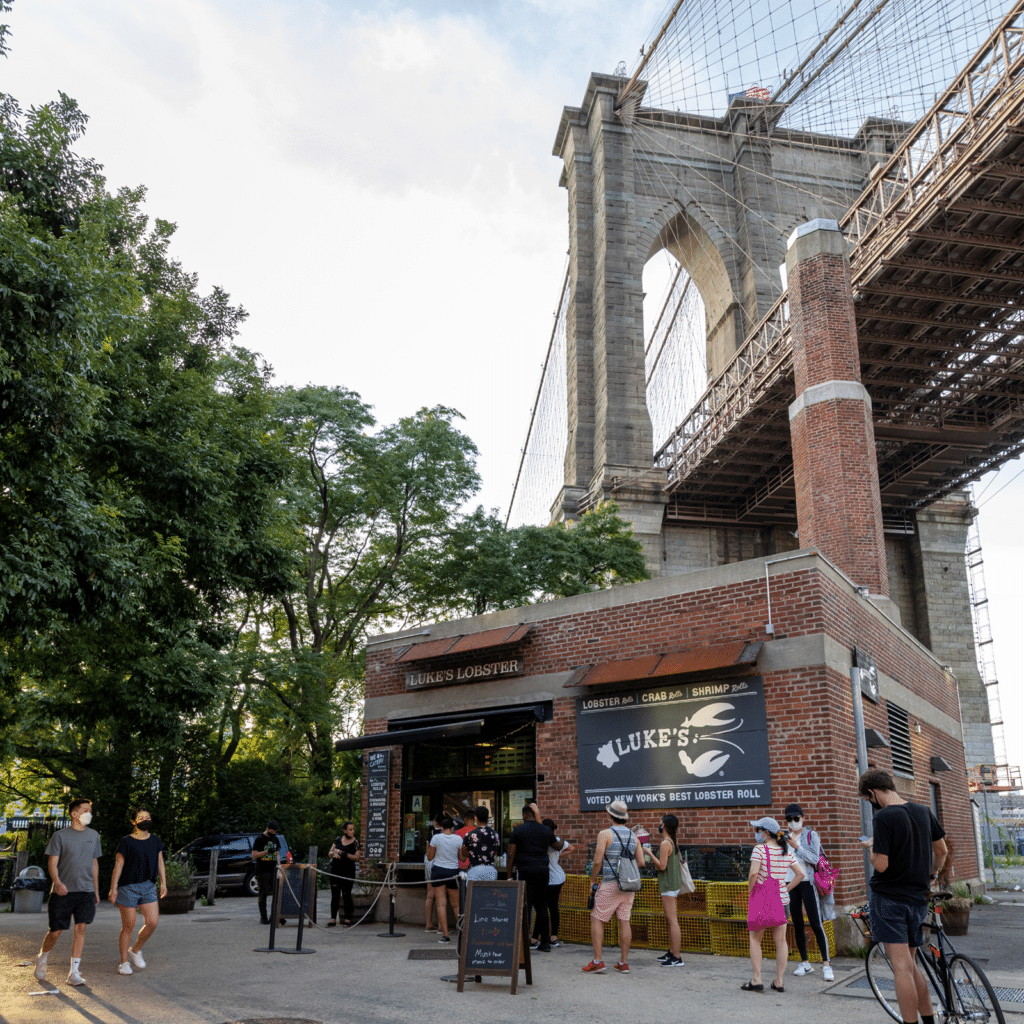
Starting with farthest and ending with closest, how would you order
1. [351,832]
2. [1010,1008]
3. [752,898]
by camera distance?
[351,832], [752,898], [1010,1008]

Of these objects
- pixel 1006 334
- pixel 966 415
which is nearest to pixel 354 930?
pixel 1006 334

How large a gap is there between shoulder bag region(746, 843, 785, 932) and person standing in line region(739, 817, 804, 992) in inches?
0.8

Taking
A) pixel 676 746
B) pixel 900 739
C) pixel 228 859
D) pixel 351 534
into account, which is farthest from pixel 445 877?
pixel 351 534

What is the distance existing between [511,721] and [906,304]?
750 inches

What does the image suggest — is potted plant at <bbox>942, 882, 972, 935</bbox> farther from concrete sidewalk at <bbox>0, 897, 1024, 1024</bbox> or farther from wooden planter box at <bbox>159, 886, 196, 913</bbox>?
wooden planter box at <bbox>159, 886, 196, 913</bbox>

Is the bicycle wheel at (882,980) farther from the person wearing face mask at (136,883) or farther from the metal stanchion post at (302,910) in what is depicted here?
the person wearing face mask at (136,883)

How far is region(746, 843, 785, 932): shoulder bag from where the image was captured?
8008mm

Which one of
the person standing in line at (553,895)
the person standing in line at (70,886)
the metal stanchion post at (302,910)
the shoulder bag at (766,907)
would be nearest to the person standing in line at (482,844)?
the person standing in line at (553,895)

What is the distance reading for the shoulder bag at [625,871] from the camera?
8.66 metres

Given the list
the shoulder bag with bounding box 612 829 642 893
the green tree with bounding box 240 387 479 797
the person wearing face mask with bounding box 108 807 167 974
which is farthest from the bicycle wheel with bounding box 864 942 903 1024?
the green tree with bounding box 240 387 479 797

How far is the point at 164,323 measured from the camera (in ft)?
43.9

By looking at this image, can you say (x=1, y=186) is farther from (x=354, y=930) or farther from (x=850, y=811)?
(x=850, y=811)

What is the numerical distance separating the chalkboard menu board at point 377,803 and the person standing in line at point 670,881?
6.22 m

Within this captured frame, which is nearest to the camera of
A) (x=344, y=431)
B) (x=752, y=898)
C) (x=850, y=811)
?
(x=752, y=898)
